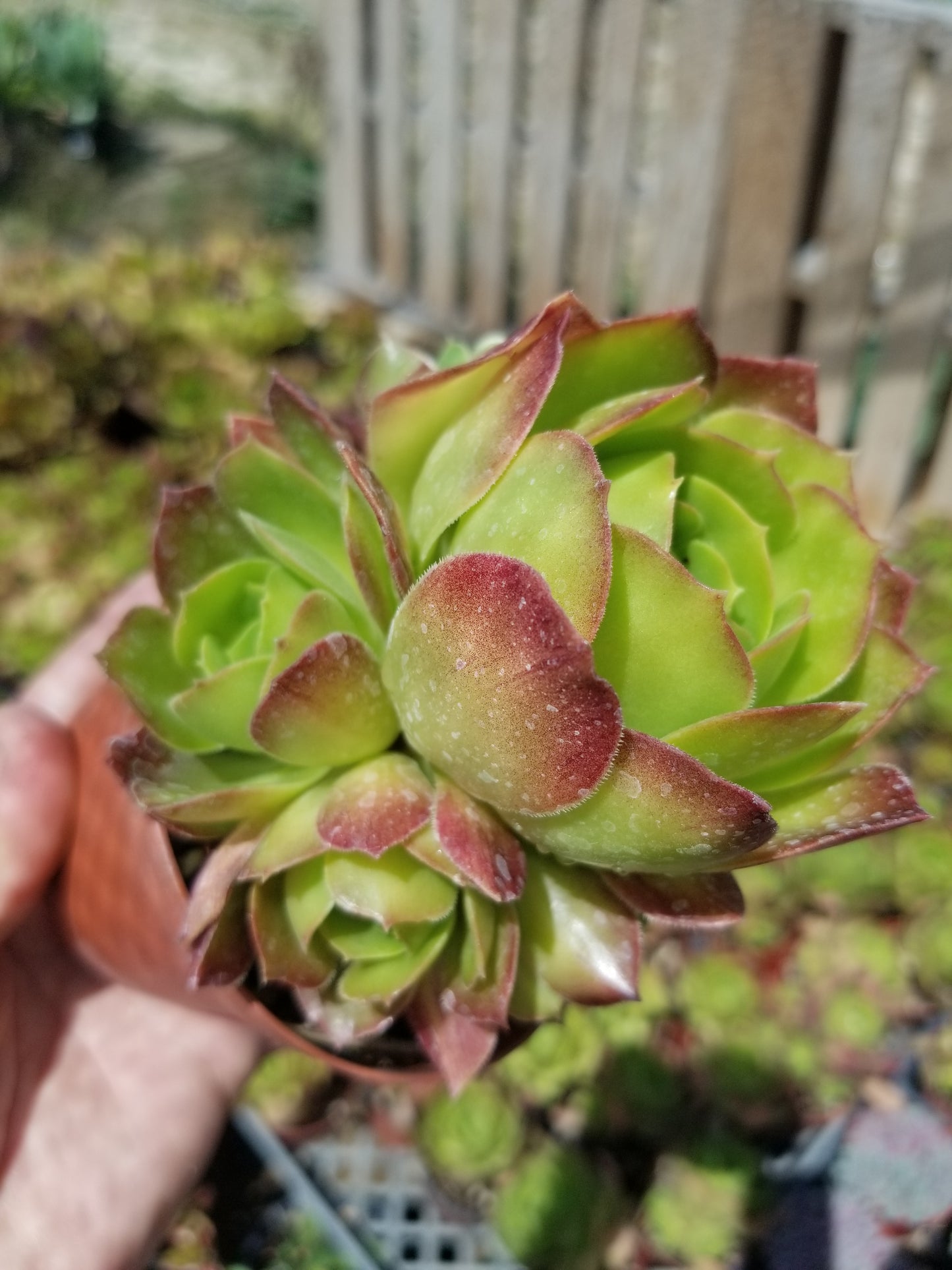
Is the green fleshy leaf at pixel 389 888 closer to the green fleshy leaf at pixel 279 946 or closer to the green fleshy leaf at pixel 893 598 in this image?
the green fleshy leaf at pixel 279 946

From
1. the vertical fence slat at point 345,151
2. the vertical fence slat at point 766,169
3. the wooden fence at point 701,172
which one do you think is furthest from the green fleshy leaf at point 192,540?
the vertical fence slat at point 345,151

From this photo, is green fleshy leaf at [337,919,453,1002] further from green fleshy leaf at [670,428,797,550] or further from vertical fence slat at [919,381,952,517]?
vertical fence slat at [919,381,952,517]

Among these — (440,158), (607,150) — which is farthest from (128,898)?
(440,158)

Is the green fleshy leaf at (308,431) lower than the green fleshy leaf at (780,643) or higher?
higher

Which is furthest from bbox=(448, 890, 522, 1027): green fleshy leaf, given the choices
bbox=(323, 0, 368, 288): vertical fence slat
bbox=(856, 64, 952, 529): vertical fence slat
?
bbox=(323, 0, 368, 288): vertical fence slat

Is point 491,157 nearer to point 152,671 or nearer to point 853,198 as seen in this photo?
point 853,198

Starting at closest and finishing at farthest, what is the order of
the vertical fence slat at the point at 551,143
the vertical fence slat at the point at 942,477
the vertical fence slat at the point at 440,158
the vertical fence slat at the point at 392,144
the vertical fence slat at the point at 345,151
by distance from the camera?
the vertical fence slat at the point at 942,477, the vertical fence slat at the point at 551,143, the vertical fence slat at the point at 440,158, the vertical fence slat at the point at 392,144, the vertical fence slat at the point at 345,151
